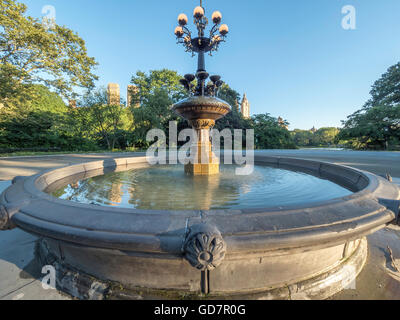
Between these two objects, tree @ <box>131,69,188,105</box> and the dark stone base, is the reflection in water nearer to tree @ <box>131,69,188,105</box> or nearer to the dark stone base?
the dark stone base

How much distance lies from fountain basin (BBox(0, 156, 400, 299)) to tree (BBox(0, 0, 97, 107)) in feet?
70.6

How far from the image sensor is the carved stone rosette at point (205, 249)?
Result: 1.33 metres

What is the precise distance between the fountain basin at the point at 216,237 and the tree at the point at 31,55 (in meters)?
21.5

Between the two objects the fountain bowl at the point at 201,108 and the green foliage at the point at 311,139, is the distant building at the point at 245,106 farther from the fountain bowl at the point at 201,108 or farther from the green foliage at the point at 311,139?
the fountain bowl at the point at 201,108

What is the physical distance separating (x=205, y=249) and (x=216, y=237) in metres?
0.12

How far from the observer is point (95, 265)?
5.78 feet

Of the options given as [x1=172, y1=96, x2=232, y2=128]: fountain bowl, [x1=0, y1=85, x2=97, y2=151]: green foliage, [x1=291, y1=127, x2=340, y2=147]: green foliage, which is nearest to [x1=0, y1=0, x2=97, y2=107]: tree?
[x1=0, y1=85, x2=97, y2=151]: green foliage

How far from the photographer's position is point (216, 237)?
1.36 metres

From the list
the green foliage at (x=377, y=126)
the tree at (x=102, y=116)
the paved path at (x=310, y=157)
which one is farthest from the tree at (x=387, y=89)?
the tree at (x=102, y=116)

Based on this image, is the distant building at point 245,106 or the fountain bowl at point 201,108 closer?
the fountain bowl at point 201,108

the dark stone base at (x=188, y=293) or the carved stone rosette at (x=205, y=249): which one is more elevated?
the carved stone rosette at (x=205, y=249)

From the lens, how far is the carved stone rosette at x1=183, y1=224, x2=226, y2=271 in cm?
133

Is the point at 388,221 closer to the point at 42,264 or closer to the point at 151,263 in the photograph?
the point at 151,263
